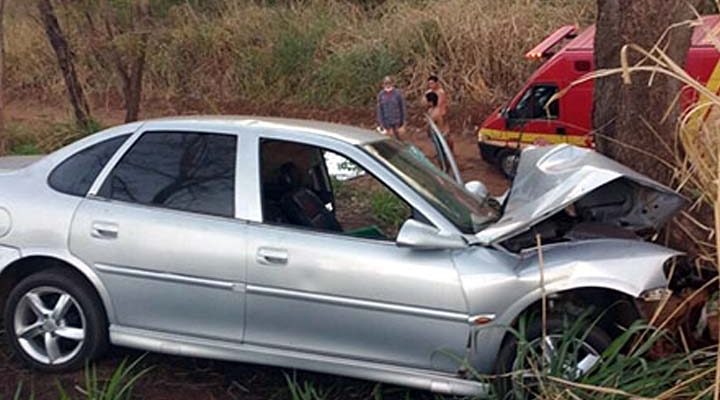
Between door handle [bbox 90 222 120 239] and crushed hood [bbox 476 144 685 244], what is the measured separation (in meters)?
1.97

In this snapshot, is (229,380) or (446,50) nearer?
(229,380)

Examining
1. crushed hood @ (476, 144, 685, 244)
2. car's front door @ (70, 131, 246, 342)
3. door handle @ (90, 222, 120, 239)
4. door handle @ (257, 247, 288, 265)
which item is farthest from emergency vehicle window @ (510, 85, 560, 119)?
door handle @ (90, 222, 120, 239)

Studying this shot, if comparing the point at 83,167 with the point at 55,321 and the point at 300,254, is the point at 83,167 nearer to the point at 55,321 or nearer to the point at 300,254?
the point at 55,321

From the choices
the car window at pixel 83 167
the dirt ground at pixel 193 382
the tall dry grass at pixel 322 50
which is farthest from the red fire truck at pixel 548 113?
the car window at pixel 83 167

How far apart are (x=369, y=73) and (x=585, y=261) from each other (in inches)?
642

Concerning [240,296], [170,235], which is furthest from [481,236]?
[170,235]

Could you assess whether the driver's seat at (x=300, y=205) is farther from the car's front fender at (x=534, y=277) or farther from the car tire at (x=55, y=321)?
the car tire at (x=55, y=321)

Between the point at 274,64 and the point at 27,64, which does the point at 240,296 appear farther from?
the point at 27,64

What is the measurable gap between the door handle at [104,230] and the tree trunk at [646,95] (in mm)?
3325

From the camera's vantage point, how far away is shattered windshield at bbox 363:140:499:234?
4.75m

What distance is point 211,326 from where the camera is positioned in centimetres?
473

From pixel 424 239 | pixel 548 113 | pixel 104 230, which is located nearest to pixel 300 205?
pixel 424 239

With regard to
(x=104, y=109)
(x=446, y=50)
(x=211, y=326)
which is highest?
(x=211, y=326)

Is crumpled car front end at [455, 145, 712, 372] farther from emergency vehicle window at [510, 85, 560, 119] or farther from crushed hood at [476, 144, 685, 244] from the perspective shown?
emergency vehicle window at [510, 85, 560, 119]
